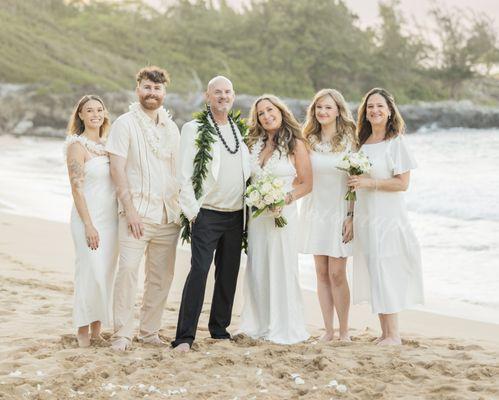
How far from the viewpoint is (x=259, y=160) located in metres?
5.72

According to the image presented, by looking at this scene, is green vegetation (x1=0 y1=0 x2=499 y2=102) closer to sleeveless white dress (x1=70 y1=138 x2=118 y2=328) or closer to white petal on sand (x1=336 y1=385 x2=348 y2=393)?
sleeveless white dress (x1=70 y1=138 x2=118 y2=328)

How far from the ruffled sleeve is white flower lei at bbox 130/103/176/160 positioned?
1601mm

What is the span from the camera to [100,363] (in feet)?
16.6

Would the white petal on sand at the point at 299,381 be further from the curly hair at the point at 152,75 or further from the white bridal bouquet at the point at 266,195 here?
the curly hair at the point at 152,75

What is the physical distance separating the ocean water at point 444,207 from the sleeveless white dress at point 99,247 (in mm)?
3511

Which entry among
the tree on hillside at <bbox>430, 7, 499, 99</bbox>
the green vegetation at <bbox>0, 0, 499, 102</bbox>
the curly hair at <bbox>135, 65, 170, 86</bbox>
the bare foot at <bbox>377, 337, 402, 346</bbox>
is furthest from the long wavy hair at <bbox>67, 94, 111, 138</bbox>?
the tree on hillside at <bbox>430, 7, 499, 99</bbox>

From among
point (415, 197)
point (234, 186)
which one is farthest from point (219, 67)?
point (234, 186)

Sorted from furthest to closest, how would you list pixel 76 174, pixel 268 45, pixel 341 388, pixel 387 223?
pixel 268 45 < pixel 387 223 < pixel 76 174 < pixel 341 388

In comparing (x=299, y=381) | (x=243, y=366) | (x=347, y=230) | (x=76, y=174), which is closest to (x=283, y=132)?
(x=347, y=230)

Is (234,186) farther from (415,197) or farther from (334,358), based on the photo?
(415,197)

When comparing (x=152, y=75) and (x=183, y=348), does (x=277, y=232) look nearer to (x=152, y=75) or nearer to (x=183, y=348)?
(x=183, y=348)

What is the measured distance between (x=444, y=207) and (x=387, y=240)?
452 inches

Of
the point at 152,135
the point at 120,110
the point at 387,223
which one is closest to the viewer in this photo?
the point at 152,135

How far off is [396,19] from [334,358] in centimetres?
5492
